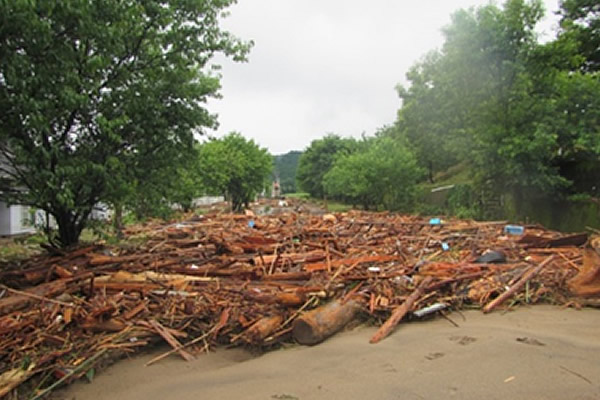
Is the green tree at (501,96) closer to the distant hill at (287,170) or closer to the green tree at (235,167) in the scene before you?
the green tree at (235,167)

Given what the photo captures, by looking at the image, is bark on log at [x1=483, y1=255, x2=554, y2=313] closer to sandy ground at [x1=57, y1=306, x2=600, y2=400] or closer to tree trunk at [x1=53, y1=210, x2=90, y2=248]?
sandy ground at [x1=57, y1=306, x2=600, y2=400]

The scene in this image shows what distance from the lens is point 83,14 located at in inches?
201

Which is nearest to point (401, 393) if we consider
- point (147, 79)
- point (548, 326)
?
point (548, 326)

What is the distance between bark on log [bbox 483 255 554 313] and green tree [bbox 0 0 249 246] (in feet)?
19.9

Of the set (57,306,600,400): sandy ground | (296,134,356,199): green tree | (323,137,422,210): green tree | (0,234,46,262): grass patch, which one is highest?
(296,134,356,199): green tree

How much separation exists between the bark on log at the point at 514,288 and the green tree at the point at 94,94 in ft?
19.9

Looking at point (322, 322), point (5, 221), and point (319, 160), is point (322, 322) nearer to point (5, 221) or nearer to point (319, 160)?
point (5, 221)

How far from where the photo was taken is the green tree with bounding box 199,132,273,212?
97.9 feet

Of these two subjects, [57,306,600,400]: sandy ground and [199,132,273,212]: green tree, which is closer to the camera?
[57,306,600,400]: sandy ground

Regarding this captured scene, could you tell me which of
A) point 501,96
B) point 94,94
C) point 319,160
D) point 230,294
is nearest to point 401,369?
point 230,294

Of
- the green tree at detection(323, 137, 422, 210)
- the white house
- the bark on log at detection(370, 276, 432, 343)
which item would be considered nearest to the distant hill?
the green tree at detection(323, 137, 422, 210)

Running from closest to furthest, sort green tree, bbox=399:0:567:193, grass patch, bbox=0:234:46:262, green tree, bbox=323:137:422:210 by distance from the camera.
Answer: grass patch, bbox=0:234:46:262 < green tree, bbox=399:0:567:193 < green tree, bbox=323:137:422:210

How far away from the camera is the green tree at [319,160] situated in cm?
6253

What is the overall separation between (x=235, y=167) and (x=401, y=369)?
3000 cm
